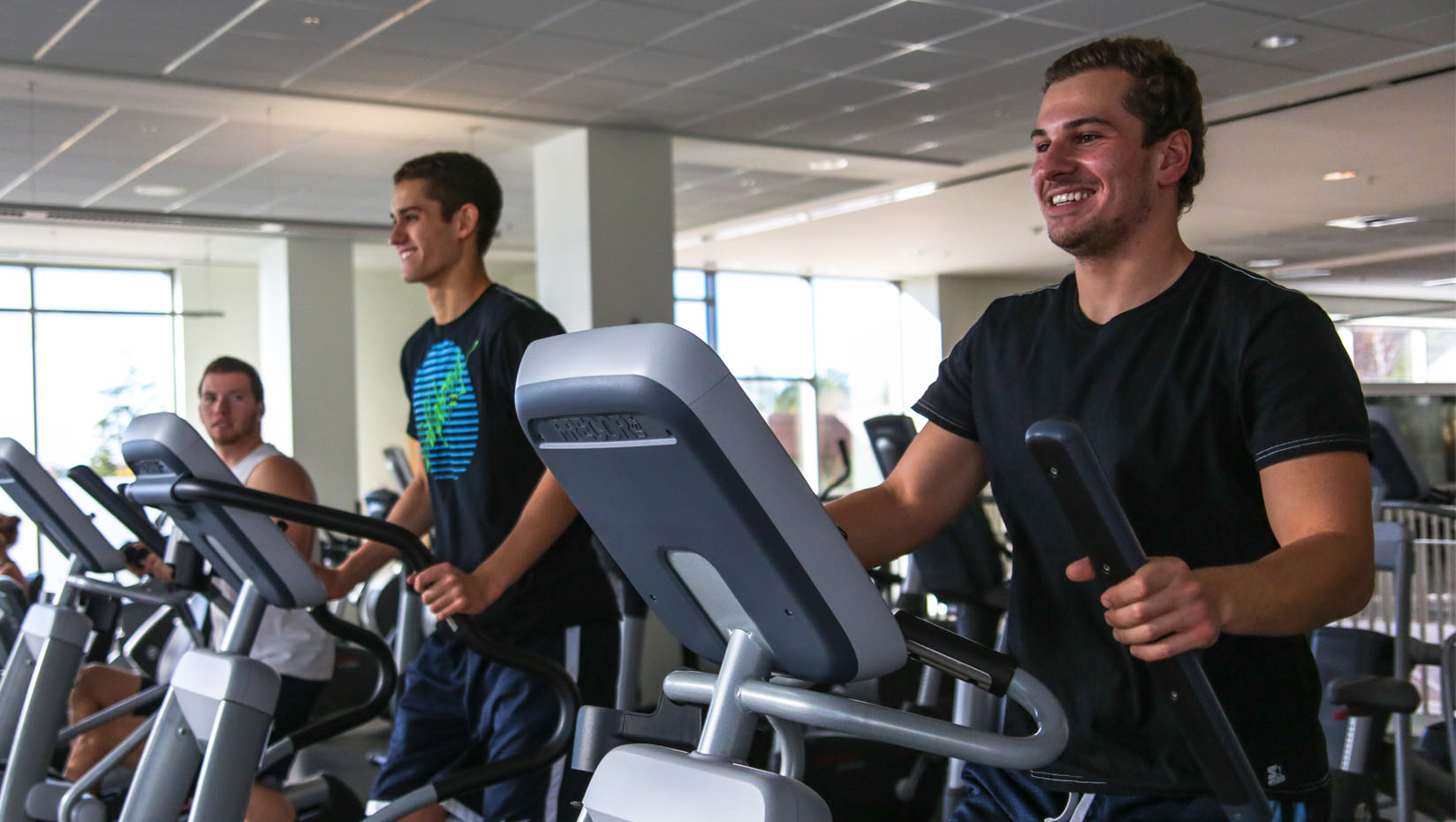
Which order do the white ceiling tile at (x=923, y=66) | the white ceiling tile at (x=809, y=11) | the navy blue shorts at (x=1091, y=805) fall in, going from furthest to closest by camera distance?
the white ceiling tile at (x=923, y=66) → the white ceiling tile at (x=809, y=11) → the navy blue shorts at (x=1091, y=805)

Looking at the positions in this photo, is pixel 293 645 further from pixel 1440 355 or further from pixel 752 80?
pixel 1440 355

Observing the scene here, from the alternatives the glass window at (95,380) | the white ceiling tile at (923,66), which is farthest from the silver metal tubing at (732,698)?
the glass window at (95,380)

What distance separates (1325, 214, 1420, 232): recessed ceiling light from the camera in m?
10.8

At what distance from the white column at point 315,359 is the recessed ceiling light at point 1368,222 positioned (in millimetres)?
7961

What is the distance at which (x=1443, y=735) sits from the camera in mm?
3707

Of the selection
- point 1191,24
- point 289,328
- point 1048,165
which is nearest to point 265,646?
point 1048,165

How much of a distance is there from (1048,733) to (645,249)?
21.0ft

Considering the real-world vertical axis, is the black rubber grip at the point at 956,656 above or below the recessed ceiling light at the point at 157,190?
below

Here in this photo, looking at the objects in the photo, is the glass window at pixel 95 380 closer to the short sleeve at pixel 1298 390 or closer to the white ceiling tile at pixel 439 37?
the white ceiling tile at pixel 439 37

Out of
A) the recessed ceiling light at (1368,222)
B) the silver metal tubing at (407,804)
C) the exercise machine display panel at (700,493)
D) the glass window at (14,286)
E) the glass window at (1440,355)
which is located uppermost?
the recessed ceiling light at (1368,222)

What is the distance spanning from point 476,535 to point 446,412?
0.77ft

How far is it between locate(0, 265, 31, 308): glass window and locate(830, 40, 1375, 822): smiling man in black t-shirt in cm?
1064

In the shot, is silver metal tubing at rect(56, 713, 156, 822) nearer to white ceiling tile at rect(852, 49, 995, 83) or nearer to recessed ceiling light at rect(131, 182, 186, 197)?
white ceiling tile at rect(852, 49, 995, 83)

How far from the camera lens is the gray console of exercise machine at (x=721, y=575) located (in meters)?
0.83
